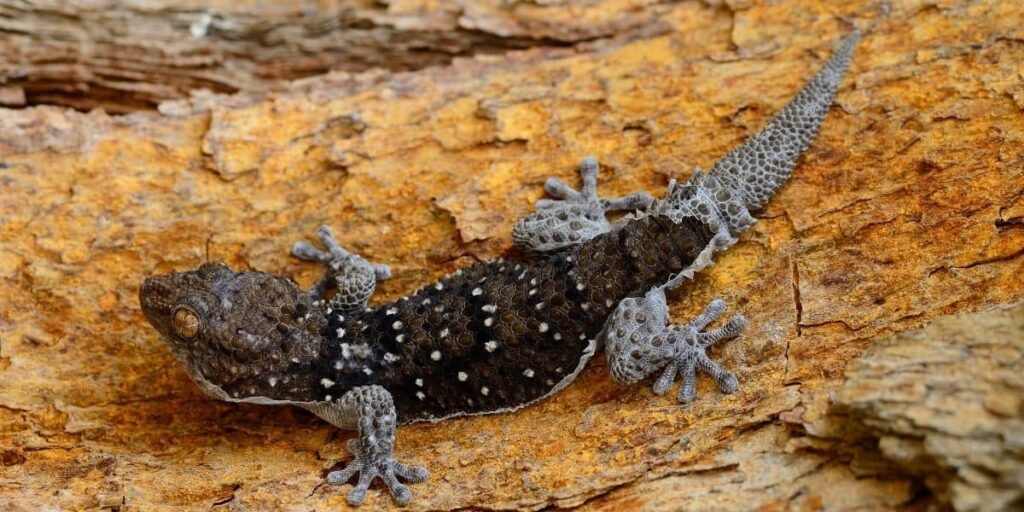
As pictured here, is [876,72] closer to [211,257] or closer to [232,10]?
[211,257]

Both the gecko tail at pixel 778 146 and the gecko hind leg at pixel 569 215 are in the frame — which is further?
the gecko hind leg at pixel 569 215

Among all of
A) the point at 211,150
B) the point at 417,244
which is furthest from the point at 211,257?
the point at 417,244

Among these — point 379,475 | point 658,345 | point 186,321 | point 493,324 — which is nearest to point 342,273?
point 186,321

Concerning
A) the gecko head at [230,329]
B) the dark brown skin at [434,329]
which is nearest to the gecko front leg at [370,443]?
the dark brown skin at [434,329]

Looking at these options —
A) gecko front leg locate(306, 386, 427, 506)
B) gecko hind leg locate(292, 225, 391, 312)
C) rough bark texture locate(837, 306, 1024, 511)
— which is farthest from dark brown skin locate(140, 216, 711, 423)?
rough bark texture locate(837, 306, 1024, 511)

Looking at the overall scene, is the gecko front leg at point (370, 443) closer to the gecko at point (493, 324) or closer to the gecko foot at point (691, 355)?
the gecko at point (493, 324)

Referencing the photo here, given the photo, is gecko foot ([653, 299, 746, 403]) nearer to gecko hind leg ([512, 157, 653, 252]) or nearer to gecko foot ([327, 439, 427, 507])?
gecko hind leg ([512, 157, 653, 252])

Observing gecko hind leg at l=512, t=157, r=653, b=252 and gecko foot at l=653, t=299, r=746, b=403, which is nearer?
gecko foot at l=653, t=299, r=746, b=403
